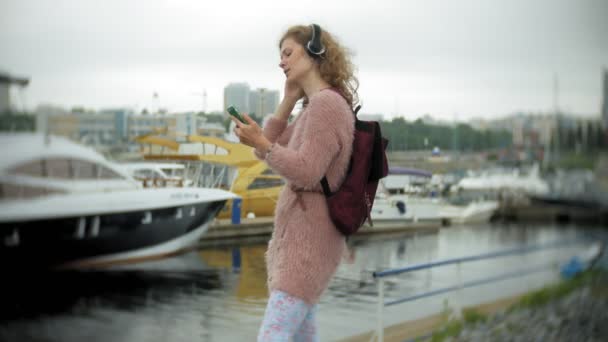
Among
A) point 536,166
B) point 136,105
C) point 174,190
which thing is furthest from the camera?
point 174,190

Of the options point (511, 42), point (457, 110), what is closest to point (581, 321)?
point (457, 110)

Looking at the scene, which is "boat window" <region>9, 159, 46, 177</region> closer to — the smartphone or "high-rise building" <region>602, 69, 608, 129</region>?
the smartphone

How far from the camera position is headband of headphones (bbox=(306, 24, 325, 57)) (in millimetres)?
1432

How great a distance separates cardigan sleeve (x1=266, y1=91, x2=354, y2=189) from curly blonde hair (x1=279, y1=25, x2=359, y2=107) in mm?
77

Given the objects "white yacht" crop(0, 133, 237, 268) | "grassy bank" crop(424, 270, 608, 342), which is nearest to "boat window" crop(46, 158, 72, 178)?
"white yacht" crop(0, 133, 237, 268)

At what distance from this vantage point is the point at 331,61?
1456 mm

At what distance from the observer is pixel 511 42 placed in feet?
13.8

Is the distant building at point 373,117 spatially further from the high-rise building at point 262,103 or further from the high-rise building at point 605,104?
the high-rise building at point 605,104

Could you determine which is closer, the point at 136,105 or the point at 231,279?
the point at 136,105

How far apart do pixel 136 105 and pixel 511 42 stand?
2531 mm

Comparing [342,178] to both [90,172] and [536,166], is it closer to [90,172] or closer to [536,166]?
[90,172]

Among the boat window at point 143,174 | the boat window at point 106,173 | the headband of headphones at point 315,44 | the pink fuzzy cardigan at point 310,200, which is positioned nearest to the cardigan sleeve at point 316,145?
the pink fuzzy cardigan at point 310,200

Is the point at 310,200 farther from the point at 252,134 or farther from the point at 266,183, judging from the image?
the point at 266,183

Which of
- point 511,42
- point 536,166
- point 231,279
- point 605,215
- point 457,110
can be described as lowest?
point 231,279
